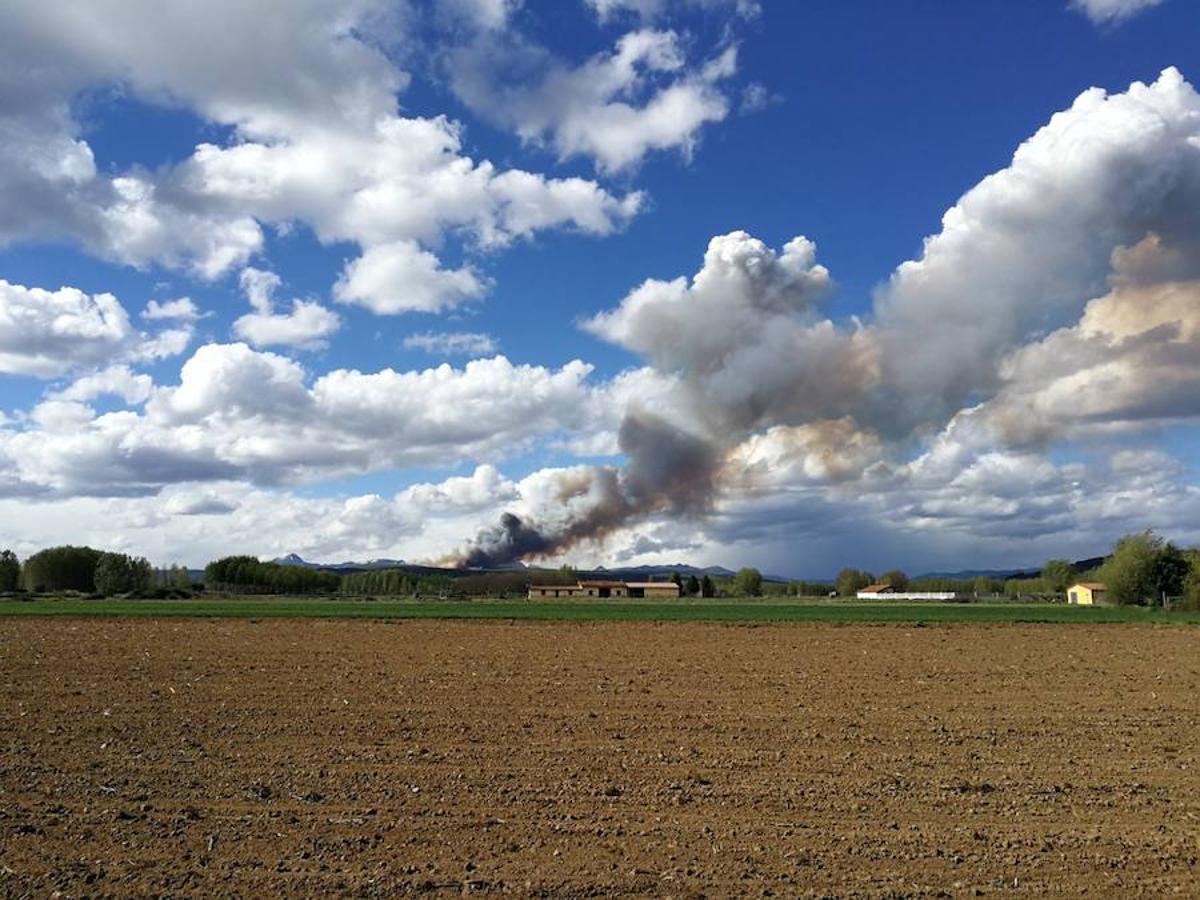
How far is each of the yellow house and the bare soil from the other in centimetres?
12362

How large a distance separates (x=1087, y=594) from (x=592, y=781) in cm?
15122

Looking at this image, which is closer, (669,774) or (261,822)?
(261,822)

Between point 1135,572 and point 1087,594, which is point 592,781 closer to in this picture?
point 1135,572

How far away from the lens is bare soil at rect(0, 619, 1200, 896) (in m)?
10.8

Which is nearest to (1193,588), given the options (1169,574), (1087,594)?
(1169,574)

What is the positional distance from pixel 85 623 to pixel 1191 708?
57505 millimetres

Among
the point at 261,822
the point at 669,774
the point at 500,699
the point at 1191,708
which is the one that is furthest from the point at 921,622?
the point at 261,822

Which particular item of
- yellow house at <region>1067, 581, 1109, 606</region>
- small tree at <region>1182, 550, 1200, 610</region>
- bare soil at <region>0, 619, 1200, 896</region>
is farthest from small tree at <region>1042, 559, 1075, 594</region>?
bare soil at <region>0, 619, 1200, 896</region>

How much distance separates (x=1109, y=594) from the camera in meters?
125

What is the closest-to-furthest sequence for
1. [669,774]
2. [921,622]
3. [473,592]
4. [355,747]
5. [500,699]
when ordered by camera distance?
[669,774], [355,747], [500,699], [921,622], [473,592]

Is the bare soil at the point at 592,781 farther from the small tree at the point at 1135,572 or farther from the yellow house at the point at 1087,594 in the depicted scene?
the yellow house at the point at 1087,594

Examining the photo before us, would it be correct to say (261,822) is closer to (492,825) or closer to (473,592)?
(492,825)

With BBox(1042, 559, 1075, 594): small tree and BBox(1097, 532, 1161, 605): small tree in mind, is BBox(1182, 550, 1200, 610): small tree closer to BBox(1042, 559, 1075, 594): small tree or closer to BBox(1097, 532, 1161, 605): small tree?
BBox(1097, 532, 1161, 605): small tree

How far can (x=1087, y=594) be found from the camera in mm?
146875
